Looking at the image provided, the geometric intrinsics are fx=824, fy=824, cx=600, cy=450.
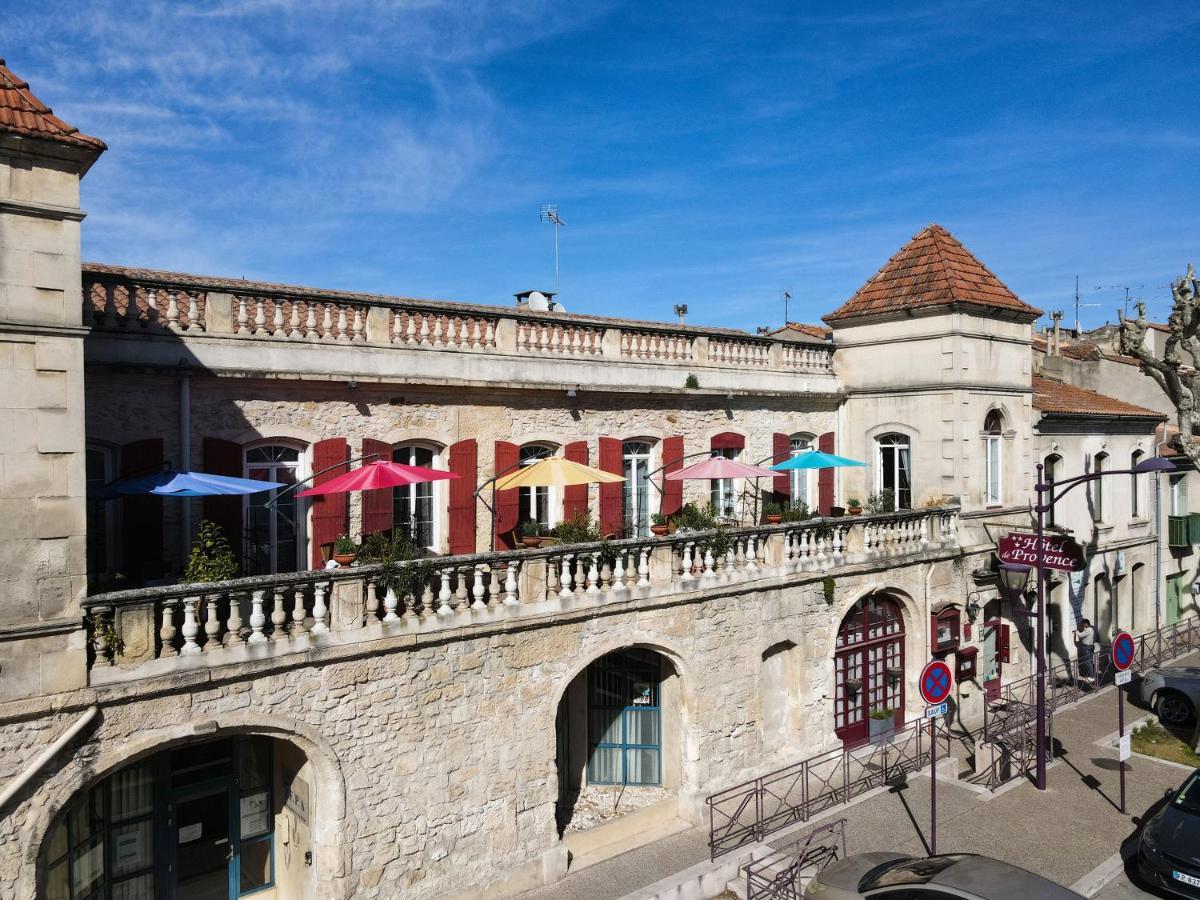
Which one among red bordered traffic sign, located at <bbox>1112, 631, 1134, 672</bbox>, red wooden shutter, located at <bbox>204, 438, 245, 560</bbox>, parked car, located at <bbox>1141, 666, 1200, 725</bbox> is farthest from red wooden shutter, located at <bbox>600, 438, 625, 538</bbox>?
parked car, located at <bbox>1141, 666, 1200, 725</bbox>

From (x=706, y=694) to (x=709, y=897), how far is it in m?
2.93

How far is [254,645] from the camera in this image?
344 inches

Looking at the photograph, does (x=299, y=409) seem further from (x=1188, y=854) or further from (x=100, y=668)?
(x=1188, y=854)

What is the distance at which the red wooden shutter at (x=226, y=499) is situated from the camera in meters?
10.7

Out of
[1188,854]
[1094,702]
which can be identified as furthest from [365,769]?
[1094,702]

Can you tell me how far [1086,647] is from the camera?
21.5 metres

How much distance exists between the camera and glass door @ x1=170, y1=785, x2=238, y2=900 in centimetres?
1022

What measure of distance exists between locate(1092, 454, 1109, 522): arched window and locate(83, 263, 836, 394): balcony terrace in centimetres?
1060

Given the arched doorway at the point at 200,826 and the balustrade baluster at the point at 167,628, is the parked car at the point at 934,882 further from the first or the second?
the balustrade baluster at the point at 167,628

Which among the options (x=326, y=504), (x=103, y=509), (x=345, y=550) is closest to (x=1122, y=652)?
(x=345, y=550)

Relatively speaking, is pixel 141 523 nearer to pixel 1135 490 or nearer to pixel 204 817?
pixel 204 817

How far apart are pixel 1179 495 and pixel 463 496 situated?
23.6m

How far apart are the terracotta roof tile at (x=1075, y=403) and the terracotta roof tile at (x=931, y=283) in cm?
275

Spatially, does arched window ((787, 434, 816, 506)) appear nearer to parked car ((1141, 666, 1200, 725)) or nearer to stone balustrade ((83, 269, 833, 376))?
stone balustrade ((83, 269, 833, 376))
